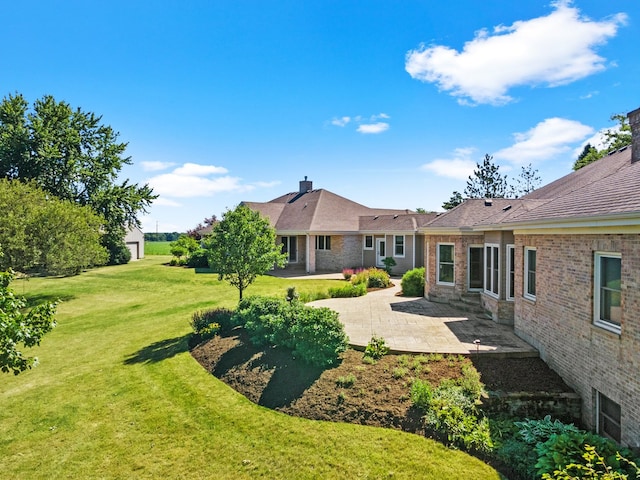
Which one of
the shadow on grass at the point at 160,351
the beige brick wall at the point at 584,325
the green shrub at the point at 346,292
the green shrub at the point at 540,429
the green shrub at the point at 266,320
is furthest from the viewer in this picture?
the green shrub at the point at 346,292

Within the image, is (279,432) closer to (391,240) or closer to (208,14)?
(208,14)

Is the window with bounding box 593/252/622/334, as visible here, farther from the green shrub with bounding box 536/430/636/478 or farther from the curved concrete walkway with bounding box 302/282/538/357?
the curved concrete walkway with bounding box 302/282/538/357

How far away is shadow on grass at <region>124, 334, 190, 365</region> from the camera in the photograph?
1058 centimetres

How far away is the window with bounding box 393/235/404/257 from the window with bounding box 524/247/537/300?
618 inches

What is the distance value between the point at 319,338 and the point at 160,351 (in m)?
6.08

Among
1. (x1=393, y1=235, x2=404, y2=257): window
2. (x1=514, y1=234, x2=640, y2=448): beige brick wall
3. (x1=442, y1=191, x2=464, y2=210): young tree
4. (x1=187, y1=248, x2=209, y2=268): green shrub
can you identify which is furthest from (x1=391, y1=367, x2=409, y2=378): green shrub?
(x1=442, y1=191, x2=464, y2=210): young tree

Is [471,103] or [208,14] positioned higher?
[208,14]

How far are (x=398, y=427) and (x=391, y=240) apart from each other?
20.4 metres

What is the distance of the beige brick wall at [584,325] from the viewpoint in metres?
5.33

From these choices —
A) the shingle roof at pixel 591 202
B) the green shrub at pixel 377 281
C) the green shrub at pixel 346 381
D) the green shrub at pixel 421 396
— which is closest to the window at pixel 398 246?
the green shrub at pixel 377 281

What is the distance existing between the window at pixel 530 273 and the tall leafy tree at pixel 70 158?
99.5 ft

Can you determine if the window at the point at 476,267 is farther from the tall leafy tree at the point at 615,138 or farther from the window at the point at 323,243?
the tall leafy tree at the point at 615,138

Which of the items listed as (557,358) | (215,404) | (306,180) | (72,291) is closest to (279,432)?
(215,404)

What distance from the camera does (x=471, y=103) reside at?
51.6 ft
